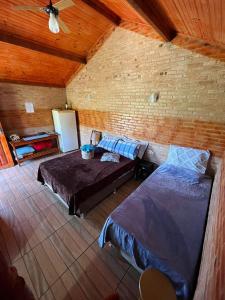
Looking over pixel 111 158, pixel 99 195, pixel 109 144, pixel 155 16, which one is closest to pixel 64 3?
pixel 155 16

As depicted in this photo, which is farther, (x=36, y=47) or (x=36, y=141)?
(x=36, y=141)

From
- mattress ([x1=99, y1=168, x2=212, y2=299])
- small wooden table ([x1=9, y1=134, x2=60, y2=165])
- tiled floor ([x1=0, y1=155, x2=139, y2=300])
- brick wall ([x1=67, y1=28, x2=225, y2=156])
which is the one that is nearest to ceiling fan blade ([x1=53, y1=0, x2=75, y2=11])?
brick wall ([x1=67, y1=28, x2=225, y2=156])

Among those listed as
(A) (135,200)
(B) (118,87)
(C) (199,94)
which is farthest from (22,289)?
(B) (118,87)

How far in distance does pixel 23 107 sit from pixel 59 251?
4.21 m

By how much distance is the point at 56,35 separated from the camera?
3.00 m

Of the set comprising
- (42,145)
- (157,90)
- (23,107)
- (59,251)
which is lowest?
(59,251)

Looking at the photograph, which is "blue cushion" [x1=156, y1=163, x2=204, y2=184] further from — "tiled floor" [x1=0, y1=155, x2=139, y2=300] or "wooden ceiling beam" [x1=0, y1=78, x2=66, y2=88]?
"wooden ceiling beam" [x1=0, y1=78, x2=66, y2=88]

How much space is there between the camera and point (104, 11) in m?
2.77

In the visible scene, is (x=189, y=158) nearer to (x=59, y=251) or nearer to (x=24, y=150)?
(x=59, y=251)

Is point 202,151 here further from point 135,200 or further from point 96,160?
point 96,160

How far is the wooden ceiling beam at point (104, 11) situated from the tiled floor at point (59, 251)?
356 centimetres

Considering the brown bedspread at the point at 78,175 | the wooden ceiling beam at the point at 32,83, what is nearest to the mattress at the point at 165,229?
the brown bedspread at the point at 78,175

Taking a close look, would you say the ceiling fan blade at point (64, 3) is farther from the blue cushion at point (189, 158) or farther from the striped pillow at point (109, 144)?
the blue cushion at point (189, 158)

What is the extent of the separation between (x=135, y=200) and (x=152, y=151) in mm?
1676
